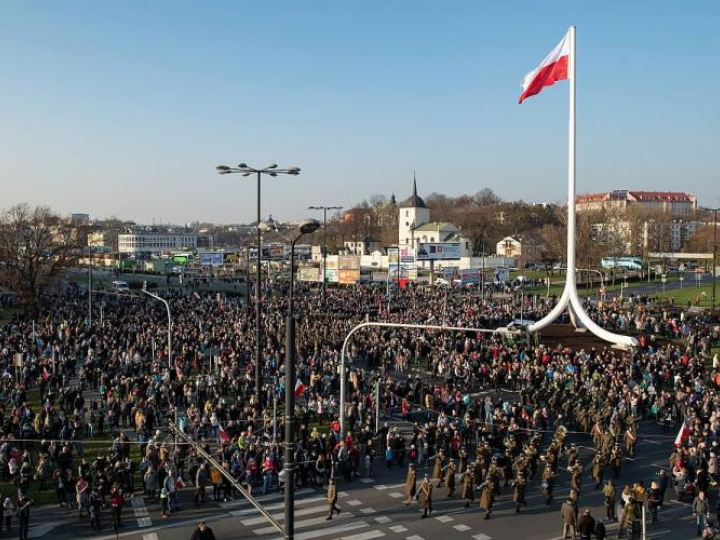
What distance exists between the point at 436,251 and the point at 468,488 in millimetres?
56595

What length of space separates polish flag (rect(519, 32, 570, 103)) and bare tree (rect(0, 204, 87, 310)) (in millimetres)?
36599

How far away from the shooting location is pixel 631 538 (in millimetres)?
14188

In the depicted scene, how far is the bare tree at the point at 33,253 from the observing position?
156 ft

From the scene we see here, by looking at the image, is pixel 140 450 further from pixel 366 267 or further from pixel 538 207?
pixel 538 207

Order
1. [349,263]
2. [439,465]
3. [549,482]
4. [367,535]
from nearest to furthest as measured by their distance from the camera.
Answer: [367,535] → [549,482] → [439,465] → [349,263]

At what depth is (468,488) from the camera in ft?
53.1

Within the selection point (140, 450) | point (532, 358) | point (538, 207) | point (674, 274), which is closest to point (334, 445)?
point (140, 450)

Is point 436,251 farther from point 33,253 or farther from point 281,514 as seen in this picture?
point 281,514

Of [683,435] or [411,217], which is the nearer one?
[683,435]

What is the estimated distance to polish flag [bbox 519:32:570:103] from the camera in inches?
1008

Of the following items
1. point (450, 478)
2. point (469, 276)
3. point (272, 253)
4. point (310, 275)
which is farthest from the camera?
point (310, 275)

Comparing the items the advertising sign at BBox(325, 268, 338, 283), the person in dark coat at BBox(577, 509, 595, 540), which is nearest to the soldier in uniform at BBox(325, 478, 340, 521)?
the person in dark coat at BBox(577, 509, 595, 540)

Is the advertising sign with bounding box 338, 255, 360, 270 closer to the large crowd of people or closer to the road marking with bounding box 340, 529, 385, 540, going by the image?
the large crowd of people

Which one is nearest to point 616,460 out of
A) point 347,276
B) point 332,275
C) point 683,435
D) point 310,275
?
point 683,435
